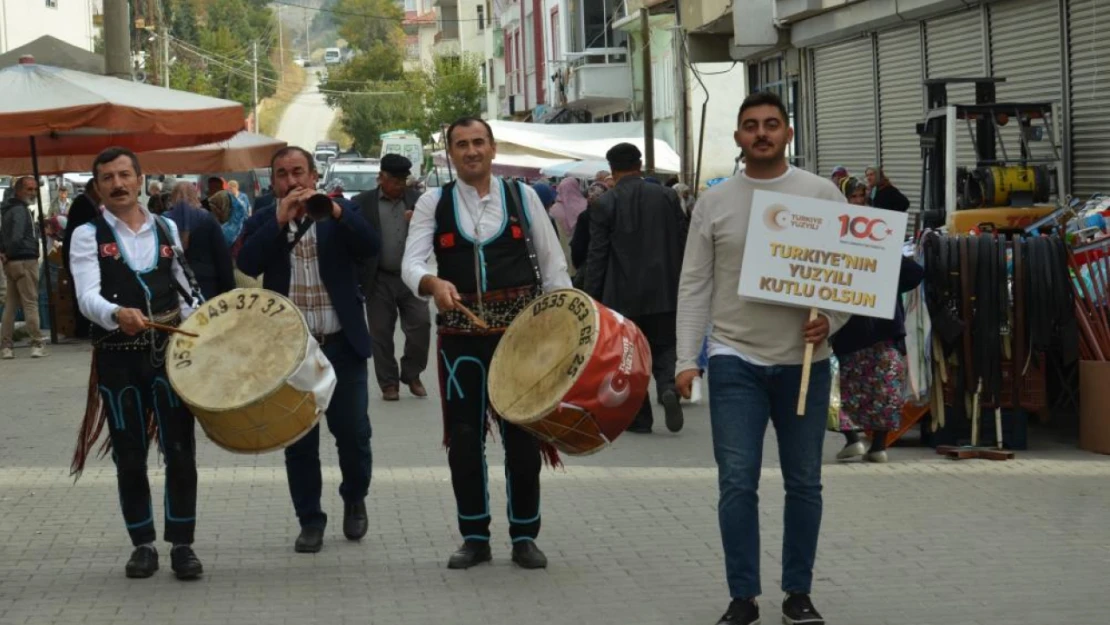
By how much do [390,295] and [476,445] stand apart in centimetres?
697

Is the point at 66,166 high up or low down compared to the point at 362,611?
up

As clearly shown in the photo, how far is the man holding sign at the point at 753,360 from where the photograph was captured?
6.32 m

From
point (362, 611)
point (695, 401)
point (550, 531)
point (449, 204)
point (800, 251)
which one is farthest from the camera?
point (695, 401)

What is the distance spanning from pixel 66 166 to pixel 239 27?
124m

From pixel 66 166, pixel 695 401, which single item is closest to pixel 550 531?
pixel 695 401

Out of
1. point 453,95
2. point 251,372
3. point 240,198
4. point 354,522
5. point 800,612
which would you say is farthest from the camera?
point 453,95

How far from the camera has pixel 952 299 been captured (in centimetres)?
1099

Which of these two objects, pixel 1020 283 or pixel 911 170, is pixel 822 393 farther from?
pixel 911 170

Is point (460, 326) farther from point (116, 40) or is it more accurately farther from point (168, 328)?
point (116, 40)

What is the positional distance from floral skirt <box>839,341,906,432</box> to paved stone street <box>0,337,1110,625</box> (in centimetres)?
30

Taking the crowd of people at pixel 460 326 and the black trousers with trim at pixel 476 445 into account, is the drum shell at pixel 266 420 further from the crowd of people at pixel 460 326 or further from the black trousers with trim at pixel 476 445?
the black trousers with trim at pixel 476 445

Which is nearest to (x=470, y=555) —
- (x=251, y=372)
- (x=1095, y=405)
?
(x=251, y=372)

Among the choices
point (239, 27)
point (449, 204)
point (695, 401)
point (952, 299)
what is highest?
point (239, 27)

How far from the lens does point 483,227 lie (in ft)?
24.8
